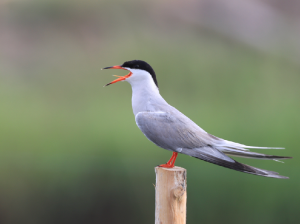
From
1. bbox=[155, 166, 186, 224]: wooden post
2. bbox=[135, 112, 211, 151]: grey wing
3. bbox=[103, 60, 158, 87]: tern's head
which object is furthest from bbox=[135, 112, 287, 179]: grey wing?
bbox=[103, 60, 158, 87]: tern's head

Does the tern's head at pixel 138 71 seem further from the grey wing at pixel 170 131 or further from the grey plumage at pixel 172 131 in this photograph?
the grey wing at pixel 170 131

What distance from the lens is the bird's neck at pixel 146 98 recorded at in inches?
82.0

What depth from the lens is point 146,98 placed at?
2105 millimetres

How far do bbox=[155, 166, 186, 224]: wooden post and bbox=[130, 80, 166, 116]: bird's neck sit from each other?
0.47 metres

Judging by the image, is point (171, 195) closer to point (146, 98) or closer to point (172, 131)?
point (172, 131)

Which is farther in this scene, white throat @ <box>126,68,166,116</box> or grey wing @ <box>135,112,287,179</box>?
white throat @ <box>126,68,166,116</box>

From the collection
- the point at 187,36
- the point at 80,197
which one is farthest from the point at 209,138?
the point at 187,36

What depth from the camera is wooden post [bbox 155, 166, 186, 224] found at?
6.15ft

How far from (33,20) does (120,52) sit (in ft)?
7.13

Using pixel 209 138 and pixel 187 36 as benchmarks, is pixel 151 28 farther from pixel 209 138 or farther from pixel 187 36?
pixel 209 138

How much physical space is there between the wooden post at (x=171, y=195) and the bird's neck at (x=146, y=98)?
18.7 inches

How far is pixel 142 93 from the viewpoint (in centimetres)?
212

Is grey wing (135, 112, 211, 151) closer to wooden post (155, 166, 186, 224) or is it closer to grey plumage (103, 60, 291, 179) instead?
grey plumage (103, 60, 291, 179)

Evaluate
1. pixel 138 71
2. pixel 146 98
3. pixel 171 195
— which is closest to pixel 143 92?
pixel 146 98
